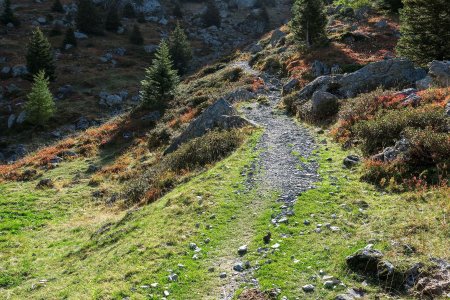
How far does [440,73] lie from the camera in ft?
72.2

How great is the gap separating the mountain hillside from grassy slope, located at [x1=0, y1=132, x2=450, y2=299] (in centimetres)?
6

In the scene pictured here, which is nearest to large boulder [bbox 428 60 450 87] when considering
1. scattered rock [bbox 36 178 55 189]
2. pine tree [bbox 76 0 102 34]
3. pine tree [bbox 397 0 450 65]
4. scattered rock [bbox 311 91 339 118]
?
pine tree [bbox 397 0 450 65]

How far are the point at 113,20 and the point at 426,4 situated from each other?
79.4 m

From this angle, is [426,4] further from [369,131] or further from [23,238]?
[23,238]

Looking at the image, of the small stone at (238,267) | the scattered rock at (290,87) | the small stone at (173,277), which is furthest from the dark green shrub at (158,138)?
the small stone at (238,267)

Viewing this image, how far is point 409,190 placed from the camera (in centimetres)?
1265

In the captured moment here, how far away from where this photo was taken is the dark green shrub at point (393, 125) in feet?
50.4

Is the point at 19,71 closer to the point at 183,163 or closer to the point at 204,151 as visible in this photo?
the point at 183,163

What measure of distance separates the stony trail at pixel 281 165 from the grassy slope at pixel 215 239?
35 cm

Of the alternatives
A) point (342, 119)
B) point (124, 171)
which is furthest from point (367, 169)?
point (124, 171)

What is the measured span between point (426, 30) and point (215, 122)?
15847 millimetres

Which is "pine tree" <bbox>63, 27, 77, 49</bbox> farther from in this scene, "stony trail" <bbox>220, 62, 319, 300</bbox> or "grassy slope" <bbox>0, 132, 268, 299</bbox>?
"grassy slope" <bbox>0, 132, 268, 299</bbox>

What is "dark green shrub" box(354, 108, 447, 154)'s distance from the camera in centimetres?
1537

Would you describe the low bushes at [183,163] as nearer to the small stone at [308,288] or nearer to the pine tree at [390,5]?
the small stone at [308,288]
